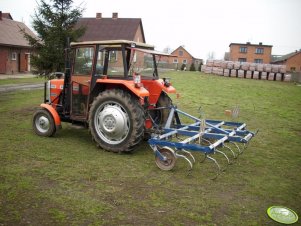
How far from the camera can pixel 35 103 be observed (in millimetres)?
13062

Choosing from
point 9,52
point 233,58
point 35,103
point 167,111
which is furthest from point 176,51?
point 167,111

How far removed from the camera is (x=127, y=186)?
199 inches

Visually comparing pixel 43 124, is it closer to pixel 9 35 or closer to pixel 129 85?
pixel 129 85

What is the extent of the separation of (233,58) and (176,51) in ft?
48.1

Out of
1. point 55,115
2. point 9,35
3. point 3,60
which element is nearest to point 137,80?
point 55,115

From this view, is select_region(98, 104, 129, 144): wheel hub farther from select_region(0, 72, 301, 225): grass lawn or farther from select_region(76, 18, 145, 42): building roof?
select_region(76, 18, 145, 42): building roof

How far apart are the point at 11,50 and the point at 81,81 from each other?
83.4ft

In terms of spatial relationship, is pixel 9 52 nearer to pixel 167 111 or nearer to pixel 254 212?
pixel 167 111

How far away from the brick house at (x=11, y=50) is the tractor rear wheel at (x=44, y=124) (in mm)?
22355

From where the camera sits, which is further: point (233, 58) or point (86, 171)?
point (233, 58)

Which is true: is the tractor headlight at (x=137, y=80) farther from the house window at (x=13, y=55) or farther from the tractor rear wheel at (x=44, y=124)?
the house window at (x=13, y=55)

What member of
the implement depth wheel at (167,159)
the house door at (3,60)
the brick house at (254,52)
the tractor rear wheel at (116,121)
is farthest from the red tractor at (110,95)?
the brick house at (254,52)

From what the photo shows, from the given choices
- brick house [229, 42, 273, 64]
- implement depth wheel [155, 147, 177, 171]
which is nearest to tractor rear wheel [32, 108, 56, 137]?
implement depth wheel [155, 147, 177, 171]

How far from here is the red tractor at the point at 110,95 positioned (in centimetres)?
646
